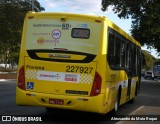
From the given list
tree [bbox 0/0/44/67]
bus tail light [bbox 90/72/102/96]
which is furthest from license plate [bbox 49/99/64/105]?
tree [bbox 0/0/44/67]

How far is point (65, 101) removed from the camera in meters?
11.7

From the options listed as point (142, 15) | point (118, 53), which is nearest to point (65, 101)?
point (118, 53)

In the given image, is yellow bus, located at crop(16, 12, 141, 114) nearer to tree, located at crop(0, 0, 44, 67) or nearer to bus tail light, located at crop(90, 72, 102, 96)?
bus tail light, located at crop(90, 72, 102, 96)

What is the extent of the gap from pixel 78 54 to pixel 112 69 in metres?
1.58

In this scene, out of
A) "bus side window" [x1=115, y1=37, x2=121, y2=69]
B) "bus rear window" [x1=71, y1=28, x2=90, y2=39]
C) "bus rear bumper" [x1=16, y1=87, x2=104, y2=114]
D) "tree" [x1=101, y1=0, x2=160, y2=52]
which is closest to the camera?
"bus rear bumper" [x1=16, y1=87, x2=104, y2=114]

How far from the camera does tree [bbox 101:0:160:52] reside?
167ft

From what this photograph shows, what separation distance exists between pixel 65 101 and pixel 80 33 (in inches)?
73.7

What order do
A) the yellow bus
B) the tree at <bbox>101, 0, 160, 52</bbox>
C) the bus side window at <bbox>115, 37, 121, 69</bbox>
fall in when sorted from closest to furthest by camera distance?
the yellow bus → the bus side window at <bbox>115, 37, 121, 69</bbox> → the tree at <bbox>101, 0, 160, 52</bbox>

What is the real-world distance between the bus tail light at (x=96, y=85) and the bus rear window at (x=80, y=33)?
107 cm

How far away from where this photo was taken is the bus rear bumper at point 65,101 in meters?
11.6

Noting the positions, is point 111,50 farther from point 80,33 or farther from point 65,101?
point 65,101

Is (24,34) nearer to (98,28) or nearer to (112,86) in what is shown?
(98,28)

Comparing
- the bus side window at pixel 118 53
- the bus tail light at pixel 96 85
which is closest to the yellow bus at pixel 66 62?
the bus tail light at pixel 96 85

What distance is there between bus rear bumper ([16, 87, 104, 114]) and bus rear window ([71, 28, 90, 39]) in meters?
1.63
